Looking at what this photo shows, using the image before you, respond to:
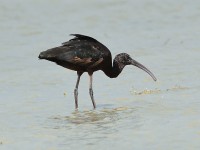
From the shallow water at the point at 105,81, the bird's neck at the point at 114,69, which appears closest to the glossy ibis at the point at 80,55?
the bird's neck at the point at 114,69

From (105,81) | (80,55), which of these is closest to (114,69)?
(80,55)

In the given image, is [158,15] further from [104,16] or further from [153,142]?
[153,142]

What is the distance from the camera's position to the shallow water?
1094 cm

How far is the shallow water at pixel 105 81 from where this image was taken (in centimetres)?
1094

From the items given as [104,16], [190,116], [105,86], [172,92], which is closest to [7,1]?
[104,16]

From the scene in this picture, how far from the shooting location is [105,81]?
17.1 metres

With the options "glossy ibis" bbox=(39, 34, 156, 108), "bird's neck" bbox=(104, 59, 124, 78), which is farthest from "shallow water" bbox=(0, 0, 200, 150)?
"glossy ibis" bbox=(39, 34, 156, 108)

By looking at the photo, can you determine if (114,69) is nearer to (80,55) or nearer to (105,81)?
(80,55)

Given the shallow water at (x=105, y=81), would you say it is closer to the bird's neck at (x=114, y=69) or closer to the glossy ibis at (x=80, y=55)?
the bird's neck at (x=114, y=69)

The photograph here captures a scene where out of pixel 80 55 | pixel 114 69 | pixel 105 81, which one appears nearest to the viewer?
pixel 80 55

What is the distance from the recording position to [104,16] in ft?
86.6

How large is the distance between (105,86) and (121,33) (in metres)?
7.95

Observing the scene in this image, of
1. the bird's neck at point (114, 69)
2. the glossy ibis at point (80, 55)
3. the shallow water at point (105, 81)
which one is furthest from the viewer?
the bird's neck at point (114, 69)

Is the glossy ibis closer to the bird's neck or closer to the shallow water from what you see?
the bird's neck
